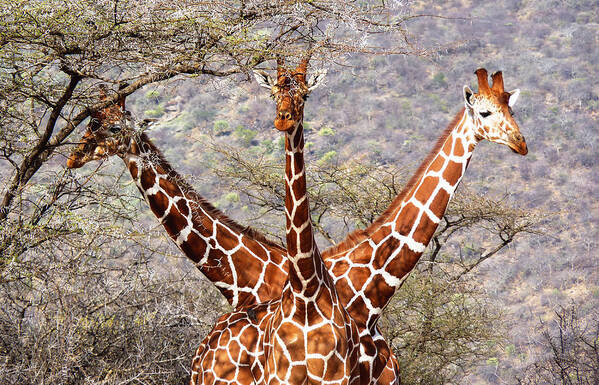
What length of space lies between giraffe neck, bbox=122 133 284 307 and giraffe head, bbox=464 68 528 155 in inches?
79.2

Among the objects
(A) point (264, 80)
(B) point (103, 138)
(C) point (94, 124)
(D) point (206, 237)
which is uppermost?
(A) point (264, 80)

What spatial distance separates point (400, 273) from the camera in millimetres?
6113

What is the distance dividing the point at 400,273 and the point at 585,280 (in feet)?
70.2

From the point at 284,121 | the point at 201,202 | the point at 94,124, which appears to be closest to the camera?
the point at 284,121

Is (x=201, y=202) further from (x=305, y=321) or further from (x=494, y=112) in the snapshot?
(x=494, y=112)

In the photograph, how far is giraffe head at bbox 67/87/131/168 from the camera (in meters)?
5.82

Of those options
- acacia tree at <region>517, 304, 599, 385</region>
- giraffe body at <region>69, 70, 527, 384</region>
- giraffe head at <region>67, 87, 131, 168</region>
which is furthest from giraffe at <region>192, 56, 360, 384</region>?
acacia tree at <region>517, 304, 599, 385</region>

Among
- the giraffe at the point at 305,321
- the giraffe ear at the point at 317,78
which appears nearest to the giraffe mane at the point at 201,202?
the giraffe at the point at 305,321

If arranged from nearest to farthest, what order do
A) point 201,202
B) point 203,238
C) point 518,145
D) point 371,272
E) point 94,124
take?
1. point 518,145
2. point 94,124
3. point 371,272
4. point 203,238
5. point 201,202

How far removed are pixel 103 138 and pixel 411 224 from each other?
2.59m

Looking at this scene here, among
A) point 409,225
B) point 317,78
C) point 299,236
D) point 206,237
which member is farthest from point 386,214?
point 317,78

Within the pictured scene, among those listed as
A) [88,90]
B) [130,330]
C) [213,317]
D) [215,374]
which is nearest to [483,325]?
[213,317]

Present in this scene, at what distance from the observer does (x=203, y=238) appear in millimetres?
6219

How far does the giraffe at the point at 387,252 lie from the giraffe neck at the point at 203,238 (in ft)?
0.77
